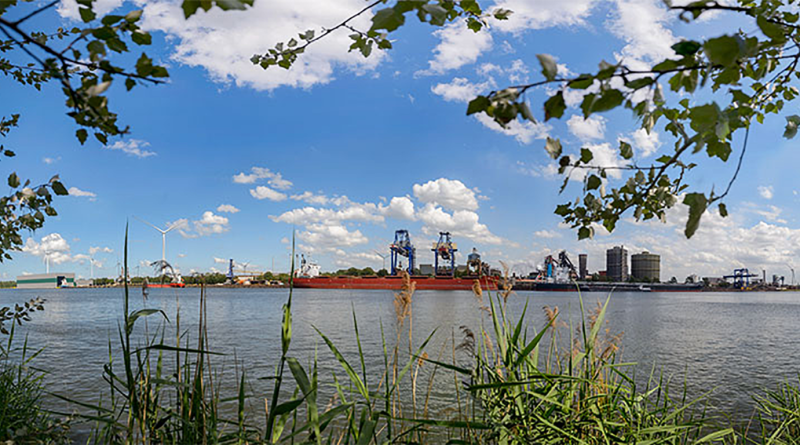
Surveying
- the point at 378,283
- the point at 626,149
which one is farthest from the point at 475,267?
the point at 378,283

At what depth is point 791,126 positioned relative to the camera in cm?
186

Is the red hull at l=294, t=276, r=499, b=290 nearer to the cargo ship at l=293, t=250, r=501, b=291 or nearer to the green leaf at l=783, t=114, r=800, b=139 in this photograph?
the cargo ship at l=293, t=250, r=501, b=291

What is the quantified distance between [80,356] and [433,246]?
6939 cm

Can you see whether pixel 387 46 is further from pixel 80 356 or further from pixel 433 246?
pixel 433 246

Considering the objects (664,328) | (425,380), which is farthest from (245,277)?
(425,380)

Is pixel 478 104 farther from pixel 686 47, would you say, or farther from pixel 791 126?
pixel 791 126

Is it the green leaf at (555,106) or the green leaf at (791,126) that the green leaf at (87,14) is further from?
the green leaf at (791,126)

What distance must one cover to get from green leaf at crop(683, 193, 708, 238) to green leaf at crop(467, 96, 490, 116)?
50 cm

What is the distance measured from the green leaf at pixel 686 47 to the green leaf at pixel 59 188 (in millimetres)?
2108

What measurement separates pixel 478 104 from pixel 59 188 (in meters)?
1.78

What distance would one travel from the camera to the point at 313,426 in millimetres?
1717

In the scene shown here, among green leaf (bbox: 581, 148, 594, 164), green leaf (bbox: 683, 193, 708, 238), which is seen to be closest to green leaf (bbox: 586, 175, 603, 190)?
green leaf (bbox: 581, 148, 594, 164)

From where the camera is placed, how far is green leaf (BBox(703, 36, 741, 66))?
891mm

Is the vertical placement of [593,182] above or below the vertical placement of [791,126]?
below
